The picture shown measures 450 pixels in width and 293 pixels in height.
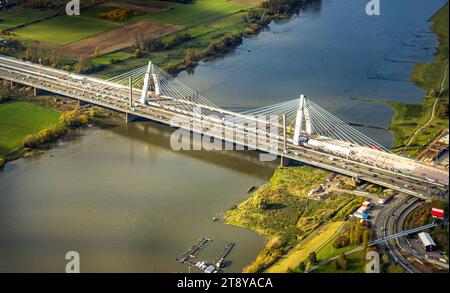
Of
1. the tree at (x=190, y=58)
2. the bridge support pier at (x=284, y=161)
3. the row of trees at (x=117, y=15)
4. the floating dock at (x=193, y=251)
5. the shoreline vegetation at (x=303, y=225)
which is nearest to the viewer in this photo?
the shoreline vegetation at (x=303, y=225)

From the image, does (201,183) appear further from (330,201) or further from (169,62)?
(169,62)

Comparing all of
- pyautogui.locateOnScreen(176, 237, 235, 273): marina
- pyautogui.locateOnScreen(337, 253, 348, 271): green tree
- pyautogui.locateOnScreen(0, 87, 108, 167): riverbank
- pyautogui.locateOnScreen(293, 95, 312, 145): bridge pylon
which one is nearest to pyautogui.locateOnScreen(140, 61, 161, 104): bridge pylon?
pyautogui.locateOnScreen(0, 87, 108, 167): riverbank

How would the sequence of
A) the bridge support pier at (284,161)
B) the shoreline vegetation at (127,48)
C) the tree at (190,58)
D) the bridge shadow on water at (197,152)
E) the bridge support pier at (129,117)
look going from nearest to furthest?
the bridge support pier at (284,161) < the bridge shadow on water at (197,152) < the shoreline vegetation at (127,48) < the bridge support pier at (129,117) < the tree at (190,58)

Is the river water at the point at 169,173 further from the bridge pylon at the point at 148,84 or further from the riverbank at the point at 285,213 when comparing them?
the bridge pylon at the point at 148,84

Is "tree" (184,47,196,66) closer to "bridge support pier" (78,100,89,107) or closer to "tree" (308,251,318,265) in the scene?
"bridge support pier" (78,100,89,107)

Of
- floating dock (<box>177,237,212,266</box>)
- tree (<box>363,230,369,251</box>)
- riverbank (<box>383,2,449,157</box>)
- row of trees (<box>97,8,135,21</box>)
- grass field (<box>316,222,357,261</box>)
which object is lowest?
floating dock (<box>177,237,212,266</box>)

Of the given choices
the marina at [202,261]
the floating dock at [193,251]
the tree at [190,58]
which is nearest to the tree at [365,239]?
the marina at [202,261]

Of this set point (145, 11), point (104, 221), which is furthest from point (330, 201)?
point (145, 11)
